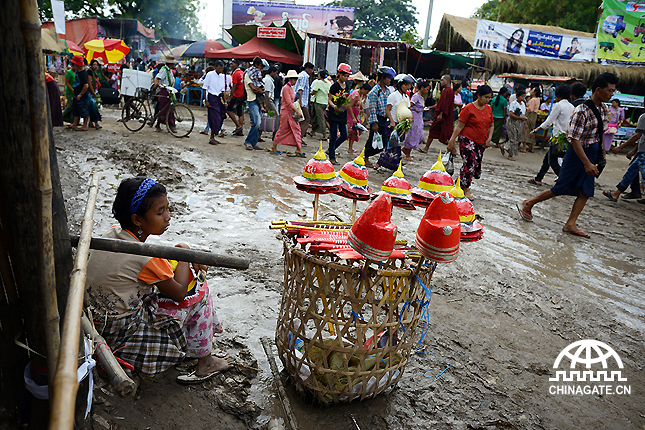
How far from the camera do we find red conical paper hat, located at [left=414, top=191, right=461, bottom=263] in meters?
1.96

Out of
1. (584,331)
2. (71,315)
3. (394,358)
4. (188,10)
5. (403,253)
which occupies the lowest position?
(584,331)

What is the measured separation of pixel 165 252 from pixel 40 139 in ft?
1.77

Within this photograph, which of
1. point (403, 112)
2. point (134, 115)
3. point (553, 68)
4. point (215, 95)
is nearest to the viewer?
point (403, 112)

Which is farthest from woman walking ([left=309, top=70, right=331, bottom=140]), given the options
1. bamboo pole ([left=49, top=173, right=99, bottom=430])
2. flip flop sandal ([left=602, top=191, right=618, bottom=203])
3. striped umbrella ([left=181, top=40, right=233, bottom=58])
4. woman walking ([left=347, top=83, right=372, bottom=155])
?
striped umbrella ([left=181, top=40, right=233, bottom=58])

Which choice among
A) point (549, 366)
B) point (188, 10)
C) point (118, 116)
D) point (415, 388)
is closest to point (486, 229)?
point (549, 366)

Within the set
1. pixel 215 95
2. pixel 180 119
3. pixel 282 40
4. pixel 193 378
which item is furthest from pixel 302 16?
pixel 193 378

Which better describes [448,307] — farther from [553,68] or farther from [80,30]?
[80,30]

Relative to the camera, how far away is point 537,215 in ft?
21.6

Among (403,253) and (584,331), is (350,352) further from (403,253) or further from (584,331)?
(584,331)

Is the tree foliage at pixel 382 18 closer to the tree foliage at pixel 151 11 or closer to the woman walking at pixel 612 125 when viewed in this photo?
the tree foliage at pixel 151 11

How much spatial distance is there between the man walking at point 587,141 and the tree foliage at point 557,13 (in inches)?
744

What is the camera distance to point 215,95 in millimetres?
9531

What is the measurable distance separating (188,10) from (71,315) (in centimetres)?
4481

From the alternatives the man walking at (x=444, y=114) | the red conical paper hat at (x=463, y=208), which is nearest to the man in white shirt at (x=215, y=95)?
the man walking at (x=444, y=114)
